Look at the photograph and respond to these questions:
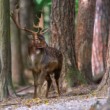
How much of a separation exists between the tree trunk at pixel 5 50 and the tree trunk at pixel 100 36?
428 cm

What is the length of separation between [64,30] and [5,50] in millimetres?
2112

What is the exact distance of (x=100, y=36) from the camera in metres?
18.2

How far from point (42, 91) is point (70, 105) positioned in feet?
9.93

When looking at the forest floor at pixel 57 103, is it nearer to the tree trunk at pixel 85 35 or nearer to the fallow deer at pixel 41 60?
the fallow deer at pixel 41 60

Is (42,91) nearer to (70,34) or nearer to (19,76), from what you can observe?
(70,34)

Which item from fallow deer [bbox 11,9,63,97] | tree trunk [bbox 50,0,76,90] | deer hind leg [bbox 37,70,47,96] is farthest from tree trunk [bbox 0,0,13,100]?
tree trunk [bbox 50,0,76,90]

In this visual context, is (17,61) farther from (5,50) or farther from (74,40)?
(5,50)

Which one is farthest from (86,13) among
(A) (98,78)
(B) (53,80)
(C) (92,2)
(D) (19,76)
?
(D) (19,76)

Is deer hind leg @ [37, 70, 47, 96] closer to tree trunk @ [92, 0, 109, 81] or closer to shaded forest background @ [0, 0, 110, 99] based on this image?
shaded forest background @ [0, 0, 110, 99]

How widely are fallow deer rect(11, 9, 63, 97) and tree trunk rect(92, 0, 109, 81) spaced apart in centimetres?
404

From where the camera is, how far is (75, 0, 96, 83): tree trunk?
17.5m

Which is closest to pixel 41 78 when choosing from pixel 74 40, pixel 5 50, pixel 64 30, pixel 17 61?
pixel 5 50

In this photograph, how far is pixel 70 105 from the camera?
11.9 meters

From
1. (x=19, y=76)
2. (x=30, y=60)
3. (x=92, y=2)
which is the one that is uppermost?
(x=92, y=2)
